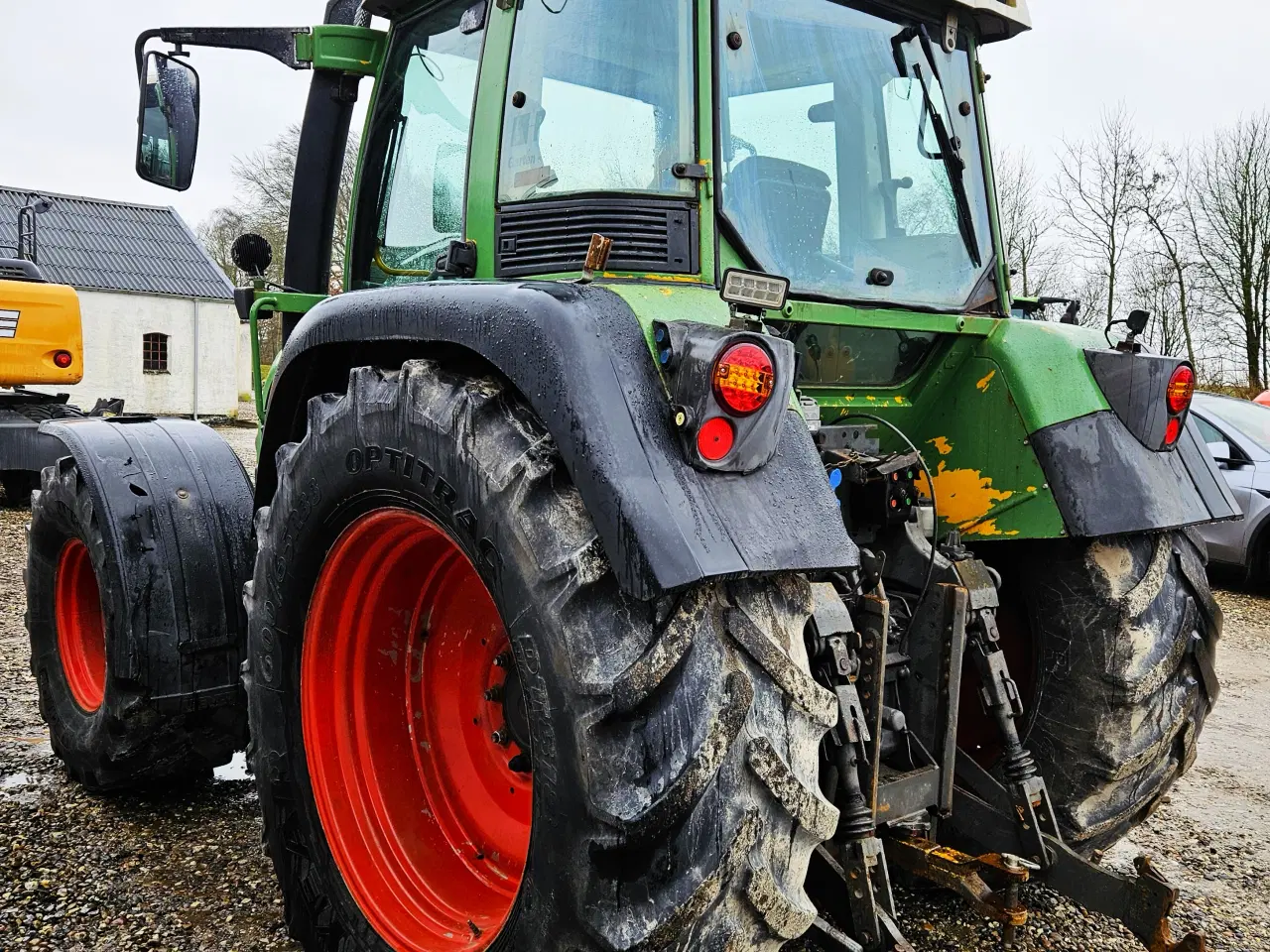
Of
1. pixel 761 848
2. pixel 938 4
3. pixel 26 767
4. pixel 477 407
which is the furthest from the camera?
pixel 26 767

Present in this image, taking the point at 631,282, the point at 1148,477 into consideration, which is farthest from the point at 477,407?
the point at 1148,477

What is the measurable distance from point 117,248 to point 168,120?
25.6m

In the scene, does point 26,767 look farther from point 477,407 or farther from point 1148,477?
point 1148,477

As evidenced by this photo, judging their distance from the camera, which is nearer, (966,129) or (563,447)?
(563,447)

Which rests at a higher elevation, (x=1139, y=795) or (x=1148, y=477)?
(x=1148, y=477)

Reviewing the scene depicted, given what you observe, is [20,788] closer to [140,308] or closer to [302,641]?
[302,641]

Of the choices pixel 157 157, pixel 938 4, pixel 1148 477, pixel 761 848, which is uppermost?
pixel 938 4

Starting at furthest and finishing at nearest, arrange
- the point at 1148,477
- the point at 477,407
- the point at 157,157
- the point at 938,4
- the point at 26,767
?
the point at 26,767 < the point at 157,157 < the point at 938,4 < the point at 1148,477 < the point at 477,407

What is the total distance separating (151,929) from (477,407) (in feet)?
5.90

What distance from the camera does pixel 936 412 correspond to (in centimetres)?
290

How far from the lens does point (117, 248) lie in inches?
1012

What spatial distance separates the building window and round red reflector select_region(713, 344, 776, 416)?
2614 cm

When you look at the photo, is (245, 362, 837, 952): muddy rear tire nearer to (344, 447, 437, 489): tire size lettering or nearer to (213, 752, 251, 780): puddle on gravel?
(344, 447, 437, 489): tire size lettering

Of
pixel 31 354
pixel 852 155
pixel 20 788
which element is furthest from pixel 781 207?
pixel 31 354
